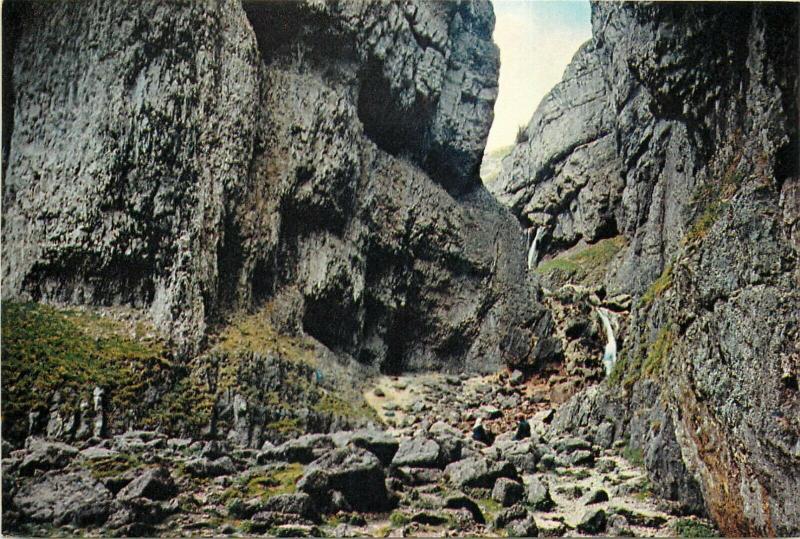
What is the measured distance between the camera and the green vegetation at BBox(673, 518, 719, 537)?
26.0 feet

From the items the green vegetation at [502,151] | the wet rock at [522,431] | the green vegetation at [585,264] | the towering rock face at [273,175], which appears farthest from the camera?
the green vegetation at [502,151]

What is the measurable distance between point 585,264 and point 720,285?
15001 millimetres

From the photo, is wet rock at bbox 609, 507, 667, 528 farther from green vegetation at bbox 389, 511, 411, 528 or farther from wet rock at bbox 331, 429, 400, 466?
wet rock at bbox 331, 429, 400, 466

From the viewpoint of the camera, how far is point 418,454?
9156 mm

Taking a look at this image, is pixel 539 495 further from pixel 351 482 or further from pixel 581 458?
pixel 351 482

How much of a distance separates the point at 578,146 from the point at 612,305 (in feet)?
55.7

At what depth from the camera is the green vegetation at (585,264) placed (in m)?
21.5

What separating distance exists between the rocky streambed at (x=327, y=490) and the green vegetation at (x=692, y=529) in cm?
1

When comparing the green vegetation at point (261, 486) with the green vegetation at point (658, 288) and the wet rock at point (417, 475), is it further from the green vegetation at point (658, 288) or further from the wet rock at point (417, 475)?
the green vegetation at point (658, 288)

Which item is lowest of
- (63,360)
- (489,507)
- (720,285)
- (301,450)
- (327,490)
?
(327,490)

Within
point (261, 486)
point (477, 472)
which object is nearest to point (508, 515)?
point (477, 472)

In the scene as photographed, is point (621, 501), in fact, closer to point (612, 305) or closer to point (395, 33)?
point (612, 305)

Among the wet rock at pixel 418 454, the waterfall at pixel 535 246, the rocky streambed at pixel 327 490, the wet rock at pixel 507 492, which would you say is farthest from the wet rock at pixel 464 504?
the waterfall at pixel 535 246

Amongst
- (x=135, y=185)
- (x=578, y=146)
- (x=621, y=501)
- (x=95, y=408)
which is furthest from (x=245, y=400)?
(x=578, y=146)
